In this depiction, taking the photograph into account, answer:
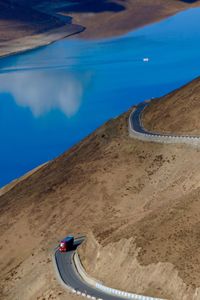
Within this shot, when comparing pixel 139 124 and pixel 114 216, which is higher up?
pixel 139 124

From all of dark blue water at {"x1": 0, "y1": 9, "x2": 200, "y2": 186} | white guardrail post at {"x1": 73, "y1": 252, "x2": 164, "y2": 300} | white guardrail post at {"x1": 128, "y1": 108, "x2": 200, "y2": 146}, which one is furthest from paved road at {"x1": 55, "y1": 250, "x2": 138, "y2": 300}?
dark blue water at {"x1": 0, "y1": 9, "x2": 200, "y2": 186}

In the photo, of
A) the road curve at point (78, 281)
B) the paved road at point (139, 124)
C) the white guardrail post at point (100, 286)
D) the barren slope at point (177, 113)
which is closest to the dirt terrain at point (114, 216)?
the barren slope at point (177, 113)

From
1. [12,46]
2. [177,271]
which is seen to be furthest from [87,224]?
[12,46]

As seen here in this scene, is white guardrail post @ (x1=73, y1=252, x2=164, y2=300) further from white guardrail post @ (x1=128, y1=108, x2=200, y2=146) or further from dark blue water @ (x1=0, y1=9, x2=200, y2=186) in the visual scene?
dark blue water @ (x1=0, y1=9, x2=200, y2=186)

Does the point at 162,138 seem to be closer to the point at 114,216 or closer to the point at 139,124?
the point at 139,124

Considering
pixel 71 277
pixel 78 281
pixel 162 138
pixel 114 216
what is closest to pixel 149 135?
pixel 162 138

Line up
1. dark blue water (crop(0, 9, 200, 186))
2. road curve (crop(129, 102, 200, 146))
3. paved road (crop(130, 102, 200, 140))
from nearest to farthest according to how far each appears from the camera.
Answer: road curve (crop(129, 102, 200, 146)) → paved road (crop(130, 102, 200, 140)) → dark blue water (crop(0, 9, 200, 186))
